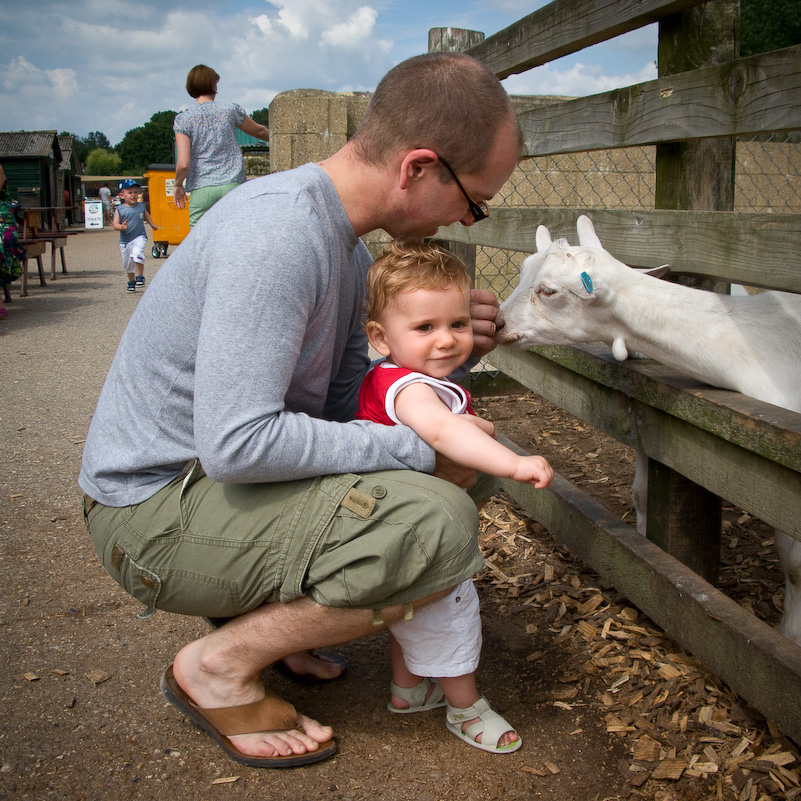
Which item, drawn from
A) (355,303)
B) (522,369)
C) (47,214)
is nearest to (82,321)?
(522,369)

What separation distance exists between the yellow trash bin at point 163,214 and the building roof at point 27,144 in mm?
19742

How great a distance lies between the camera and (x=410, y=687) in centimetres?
215

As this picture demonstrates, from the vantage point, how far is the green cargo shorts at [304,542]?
1729mm

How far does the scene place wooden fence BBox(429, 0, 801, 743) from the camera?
1.88m

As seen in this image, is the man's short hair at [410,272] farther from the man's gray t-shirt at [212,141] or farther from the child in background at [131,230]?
the child in background at [131,230]

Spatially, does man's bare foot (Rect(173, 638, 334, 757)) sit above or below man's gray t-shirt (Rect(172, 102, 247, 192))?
below

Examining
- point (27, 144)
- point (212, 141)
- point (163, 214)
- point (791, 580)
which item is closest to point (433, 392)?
point (791, 580)

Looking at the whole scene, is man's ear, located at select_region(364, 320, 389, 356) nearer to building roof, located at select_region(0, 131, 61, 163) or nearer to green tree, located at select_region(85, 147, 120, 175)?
building roof, located at select_region(0, 131, 61, 163)

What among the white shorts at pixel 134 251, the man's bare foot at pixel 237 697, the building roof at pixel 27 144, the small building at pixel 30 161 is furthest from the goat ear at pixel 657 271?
the building roof at pixel 27 144

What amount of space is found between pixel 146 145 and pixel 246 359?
10593 cm

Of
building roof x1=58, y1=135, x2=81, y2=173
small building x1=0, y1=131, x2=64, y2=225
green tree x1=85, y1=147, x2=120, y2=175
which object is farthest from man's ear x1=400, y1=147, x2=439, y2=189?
green tree x1=85, y1=147, x2=120, y2=175

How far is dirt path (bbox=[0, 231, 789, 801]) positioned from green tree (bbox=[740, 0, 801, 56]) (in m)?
23.7

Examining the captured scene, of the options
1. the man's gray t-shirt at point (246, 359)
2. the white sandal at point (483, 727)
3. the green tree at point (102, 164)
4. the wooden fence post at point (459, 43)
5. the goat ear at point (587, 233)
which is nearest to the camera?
the man's gray t-shirt at point (246, 359)

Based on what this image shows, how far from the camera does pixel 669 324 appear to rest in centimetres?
238
